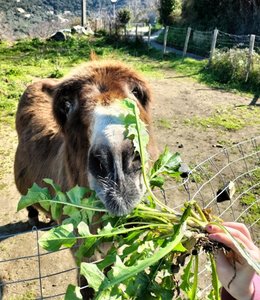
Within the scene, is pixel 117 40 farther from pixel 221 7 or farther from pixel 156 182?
pixel 156 182

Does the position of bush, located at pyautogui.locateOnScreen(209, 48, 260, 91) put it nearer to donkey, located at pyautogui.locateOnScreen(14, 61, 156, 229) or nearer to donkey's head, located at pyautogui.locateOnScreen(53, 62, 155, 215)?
donkey, located at pyautogui.locateOnScreen(14, 61, 156, 229)

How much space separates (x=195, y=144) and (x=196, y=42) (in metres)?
12.3

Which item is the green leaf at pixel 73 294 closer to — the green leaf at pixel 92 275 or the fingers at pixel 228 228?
the green leaf at pixel 92 275

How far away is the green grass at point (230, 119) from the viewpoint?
8.15 metres

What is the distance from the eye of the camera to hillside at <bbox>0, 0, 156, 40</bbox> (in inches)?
832

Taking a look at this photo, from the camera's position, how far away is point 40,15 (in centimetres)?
2634

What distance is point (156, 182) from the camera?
188cm

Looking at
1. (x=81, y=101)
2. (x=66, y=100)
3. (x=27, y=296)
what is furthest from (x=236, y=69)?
(x=81, y=101)

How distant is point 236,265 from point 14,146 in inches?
234

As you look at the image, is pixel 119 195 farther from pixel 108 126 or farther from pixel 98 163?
pixel 108 126

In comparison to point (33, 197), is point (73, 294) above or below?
below

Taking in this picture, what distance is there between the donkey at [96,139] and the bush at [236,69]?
892 cm

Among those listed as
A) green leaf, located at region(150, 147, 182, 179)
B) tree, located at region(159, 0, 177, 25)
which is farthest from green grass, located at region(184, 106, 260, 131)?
tree, located at region(159, 0, 177, 25)

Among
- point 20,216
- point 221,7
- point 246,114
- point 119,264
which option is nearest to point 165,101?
point 246,114
